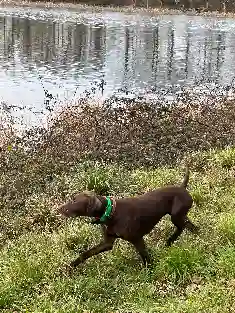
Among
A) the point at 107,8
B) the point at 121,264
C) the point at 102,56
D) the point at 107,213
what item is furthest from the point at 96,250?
the point at 107,8

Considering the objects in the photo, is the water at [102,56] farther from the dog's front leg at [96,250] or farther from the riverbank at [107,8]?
the riverbank at [107,8]

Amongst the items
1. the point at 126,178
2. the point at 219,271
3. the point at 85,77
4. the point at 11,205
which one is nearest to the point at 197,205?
the point at 126,178

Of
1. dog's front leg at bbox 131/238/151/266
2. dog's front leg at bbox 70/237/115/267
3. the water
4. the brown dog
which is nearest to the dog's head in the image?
the brown dog

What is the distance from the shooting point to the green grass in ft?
16.4

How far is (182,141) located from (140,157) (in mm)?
1304

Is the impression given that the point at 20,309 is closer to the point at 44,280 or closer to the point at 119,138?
the point at 44,280

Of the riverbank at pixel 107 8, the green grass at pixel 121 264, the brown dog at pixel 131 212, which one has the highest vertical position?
the riverbank at pixel 107 8

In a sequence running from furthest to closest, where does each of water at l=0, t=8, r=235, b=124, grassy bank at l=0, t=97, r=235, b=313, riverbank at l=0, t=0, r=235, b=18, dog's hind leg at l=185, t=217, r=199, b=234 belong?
1. riverbank at l=0, t=0, r=235, b=18
2. water at l=0, t=8, r=235, b=124
3. dog's hind leg at l=185, t=217, r=199, b=234
4. grassy bank at l=0, t=97, r=235, b=313

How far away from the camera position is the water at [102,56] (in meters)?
16.8

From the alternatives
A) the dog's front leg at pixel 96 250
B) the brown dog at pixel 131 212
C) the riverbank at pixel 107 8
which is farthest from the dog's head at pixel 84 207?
the riverbank at pixel 107 8

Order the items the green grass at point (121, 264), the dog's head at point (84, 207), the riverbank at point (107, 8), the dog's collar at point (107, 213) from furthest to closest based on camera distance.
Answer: the riverbank at point (107, 8) < the dog's collar at point (107, 213) < the dog's head at point (84, 207) < the green grass at point (121, 264)

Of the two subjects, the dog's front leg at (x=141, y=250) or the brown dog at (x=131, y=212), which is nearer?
the brown dog at (x=131, y=212)

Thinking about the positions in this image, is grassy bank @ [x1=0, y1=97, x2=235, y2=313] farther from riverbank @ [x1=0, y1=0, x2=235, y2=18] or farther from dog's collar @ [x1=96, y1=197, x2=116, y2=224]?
riverbank @ [x1=0, y1=0, x2=235, y2=18]

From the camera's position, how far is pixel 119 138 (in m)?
11.2
